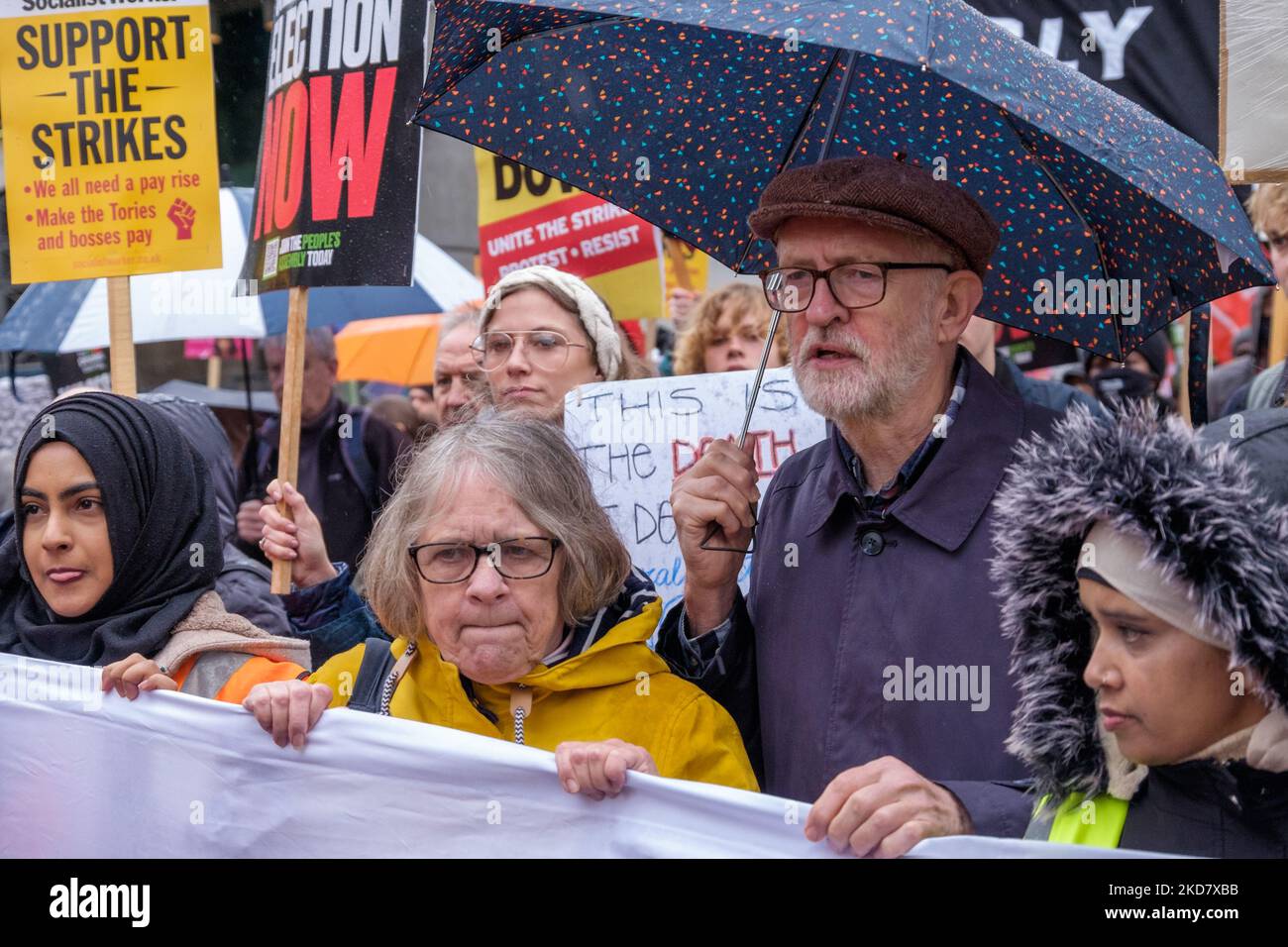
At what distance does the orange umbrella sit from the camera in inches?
381

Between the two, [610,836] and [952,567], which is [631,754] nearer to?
[610,836]

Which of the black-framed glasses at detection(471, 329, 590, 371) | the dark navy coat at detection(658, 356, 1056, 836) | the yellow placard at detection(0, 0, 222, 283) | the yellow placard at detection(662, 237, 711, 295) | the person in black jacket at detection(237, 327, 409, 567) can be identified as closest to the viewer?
the dark navy coat at detection(658, 356, 1056, 836)

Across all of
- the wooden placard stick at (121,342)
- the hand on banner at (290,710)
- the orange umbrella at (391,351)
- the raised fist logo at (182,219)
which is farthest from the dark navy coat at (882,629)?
the orange umbrella at (391,351)

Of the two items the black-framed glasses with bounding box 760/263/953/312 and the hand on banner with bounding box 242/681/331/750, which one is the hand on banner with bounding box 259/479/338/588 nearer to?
the hand on banner with bounding box 242/681/331/750

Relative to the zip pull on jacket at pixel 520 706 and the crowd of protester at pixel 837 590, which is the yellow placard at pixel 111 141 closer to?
the crowd of protester at pixel 837 590

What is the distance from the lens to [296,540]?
3975 mm

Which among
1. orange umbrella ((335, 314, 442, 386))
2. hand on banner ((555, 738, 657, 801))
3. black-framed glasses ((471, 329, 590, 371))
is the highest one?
orange umbrella ((335, 314, 442, 386))

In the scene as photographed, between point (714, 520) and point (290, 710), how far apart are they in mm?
839

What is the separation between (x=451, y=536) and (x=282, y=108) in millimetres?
1954

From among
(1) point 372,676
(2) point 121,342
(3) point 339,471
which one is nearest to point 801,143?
(1) point 372,676

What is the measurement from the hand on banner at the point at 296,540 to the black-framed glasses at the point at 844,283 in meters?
1.66

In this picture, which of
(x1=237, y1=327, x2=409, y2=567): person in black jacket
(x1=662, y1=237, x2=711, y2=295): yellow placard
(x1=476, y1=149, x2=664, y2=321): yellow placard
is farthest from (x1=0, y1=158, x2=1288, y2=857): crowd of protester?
(x1=662, y1=237, x2=711, y2=295): yellow placard

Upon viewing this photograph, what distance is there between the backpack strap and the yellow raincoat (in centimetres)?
5
